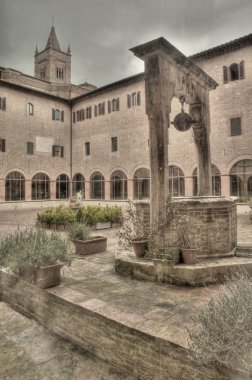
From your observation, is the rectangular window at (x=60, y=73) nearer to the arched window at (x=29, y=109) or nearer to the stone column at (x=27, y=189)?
the arched window at (x=29, y=109)

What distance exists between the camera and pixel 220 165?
17000mm

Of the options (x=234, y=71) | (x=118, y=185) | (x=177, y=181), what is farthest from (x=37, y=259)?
(x=118, y=185)

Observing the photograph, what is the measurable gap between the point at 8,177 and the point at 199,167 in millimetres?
18234

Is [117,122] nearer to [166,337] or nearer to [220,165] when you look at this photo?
[220,165]

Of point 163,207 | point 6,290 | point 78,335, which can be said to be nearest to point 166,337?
point 78,335

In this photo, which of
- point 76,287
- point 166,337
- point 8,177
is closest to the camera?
point 166,337

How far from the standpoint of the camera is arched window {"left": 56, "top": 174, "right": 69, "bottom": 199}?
25156mm

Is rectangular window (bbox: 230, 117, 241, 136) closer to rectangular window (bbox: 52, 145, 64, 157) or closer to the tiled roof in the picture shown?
the tiled roof

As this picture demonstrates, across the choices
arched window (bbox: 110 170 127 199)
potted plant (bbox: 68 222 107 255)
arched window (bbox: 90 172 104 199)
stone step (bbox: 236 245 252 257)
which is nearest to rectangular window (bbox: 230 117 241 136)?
arched window (bbox: 110 170 127 199)

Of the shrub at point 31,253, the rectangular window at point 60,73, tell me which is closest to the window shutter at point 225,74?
the shrub at point 31,253

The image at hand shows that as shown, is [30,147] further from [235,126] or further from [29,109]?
[235,126]

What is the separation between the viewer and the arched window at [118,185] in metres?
21.8

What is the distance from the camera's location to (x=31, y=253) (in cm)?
476

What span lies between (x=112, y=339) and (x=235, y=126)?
15.9m
